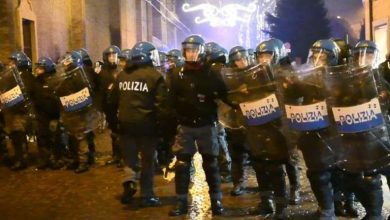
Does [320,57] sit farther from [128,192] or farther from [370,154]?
[128,192]

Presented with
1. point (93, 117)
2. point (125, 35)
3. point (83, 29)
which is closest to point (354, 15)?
point (125, 35)

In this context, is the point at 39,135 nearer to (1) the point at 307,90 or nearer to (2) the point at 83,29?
(1) the point at 307,90

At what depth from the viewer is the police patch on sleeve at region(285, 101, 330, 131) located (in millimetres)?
5547

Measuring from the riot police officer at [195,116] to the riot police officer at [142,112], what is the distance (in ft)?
1.24

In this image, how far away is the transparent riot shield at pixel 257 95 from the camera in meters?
6.18

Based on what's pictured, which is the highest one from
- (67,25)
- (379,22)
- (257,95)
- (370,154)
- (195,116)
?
(67,25)

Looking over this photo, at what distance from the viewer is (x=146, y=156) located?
726 centimetres

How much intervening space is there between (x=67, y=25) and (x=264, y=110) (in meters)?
15.6

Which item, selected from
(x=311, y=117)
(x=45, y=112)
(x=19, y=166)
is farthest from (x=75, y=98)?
(x=311, y=117)

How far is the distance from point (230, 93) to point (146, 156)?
1506mm

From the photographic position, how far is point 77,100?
30.3 ft

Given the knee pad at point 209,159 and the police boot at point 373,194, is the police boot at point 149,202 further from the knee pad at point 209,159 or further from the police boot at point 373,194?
the police boot at point 373,194

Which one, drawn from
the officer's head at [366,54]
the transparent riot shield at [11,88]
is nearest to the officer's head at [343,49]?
the officer's head at [366,54]

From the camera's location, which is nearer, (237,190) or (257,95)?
(257,95)
